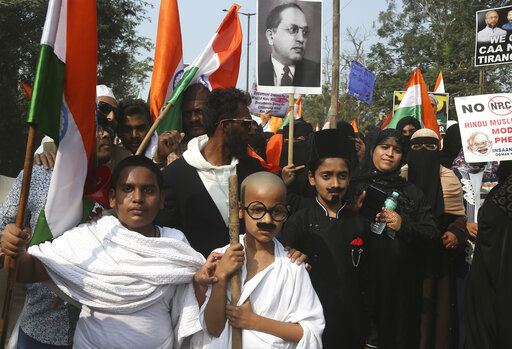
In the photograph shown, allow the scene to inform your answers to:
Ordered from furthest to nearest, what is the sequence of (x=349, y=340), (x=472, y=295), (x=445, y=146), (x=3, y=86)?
(x=3, y=86) → (x=445, y=146) → (x=472, y=295) → (x=349, y=340)

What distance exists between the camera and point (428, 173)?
4746 mm

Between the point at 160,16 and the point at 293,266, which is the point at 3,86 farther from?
the point at 293,266

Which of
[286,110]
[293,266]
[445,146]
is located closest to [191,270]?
[293,266]

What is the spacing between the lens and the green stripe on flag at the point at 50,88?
2.30 m

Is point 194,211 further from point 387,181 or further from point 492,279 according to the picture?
point 492,279

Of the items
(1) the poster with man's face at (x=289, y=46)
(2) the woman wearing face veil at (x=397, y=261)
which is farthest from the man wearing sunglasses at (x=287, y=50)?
(2) the woman wearing face veil at (x=397, y=261)

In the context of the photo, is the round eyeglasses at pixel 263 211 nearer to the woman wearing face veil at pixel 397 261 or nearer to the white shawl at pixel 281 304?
the white shawl at pixel 281 304

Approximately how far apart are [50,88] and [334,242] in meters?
1.97

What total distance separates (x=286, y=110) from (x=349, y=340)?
729 cm

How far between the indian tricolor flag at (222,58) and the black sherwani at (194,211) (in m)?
0.97

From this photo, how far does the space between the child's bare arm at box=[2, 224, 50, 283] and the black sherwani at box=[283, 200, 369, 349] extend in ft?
5.31

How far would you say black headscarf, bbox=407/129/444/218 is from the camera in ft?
15.4

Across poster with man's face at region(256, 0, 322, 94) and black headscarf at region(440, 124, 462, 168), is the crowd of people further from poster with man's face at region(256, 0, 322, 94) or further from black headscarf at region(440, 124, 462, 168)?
poster with man's face at region(256, 0, 322, 94)

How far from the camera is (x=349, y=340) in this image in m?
3.33
